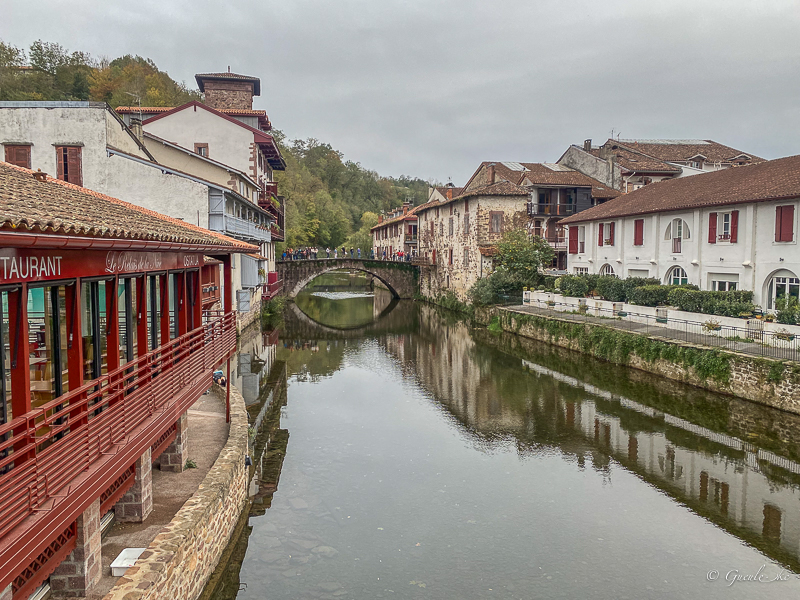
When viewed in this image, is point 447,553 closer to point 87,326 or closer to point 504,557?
point 504,557

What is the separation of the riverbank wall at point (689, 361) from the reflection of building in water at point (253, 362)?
1400cm

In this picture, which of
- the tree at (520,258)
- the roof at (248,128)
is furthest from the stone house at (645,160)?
the roof at (248,128)

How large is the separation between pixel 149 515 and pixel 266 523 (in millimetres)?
2769

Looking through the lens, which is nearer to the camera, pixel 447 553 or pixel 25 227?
pixel 25 227

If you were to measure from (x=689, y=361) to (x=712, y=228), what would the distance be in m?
8.82

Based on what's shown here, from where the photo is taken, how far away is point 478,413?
20.0 meters

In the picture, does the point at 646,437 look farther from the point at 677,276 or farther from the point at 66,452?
the point at 677,276

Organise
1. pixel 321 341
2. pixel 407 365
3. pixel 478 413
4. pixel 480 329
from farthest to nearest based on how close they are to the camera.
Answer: pixel 480 329 → pixel 321 341 → pixel 407 365 → pixel 478 413

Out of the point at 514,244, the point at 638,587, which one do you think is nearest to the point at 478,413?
the point at 638,587

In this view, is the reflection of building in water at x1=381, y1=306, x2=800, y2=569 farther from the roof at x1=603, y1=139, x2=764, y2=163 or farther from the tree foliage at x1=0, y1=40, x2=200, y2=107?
the tree foliage at x1=0, y1=40, x2=200, y2=107

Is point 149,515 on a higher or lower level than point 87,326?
lower

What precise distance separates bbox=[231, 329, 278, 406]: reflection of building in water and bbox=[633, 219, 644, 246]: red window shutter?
1976cm

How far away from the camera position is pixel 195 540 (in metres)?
8.64

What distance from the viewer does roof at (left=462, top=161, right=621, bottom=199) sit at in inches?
1785
